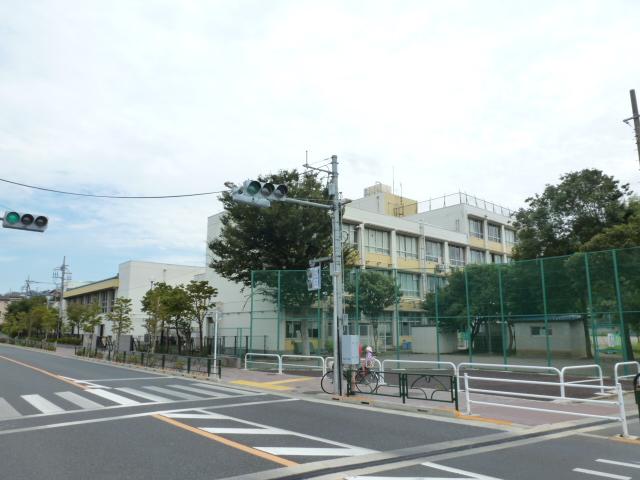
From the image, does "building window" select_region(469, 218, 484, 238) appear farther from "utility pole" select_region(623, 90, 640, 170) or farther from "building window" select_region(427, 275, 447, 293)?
"utility pole" select_region(623, 90, 640, 170)

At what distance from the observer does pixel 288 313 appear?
85.7ft

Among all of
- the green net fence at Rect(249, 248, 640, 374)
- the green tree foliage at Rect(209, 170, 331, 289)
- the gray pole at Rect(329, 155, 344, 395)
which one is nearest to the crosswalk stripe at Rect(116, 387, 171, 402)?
the gray pole at Rect(329, 155, 344, 395)

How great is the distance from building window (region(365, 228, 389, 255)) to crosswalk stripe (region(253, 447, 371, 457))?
124ft

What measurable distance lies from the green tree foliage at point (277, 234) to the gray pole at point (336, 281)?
14.1 m

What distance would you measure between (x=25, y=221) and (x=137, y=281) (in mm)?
47125

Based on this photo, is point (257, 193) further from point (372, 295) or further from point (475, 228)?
point (475, 228)

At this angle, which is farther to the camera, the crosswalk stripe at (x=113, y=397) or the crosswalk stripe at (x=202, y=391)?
the crosswalk stripe at (x=202, y=391)

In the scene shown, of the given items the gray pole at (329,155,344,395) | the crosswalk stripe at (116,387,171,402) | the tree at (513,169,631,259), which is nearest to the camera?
the crosswalk stripe at (116,387,171,402)

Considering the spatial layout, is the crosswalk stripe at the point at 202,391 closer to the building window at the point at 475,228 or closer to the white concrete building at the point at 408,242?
the white concrete building at the point at 408,242

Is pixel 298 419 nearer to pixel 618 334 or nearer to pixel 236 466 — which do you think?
pixel 236 466

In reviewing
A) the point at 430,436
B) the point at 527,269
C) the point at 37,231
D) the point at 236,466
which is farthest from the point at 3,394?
the point at 527,269

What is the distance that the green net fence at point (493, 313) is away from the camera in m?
18.6

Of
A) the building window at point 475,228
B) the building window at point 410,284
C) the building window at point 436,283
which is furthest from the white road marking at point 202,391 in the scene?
the building window at point 475,228

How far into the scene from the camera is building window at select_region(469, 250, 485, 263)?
188 feet
